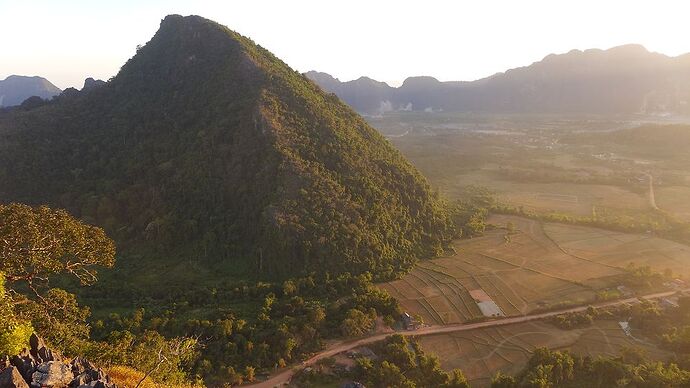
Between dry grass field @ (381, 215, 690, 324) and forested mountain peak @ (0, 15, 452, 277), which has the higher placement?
forested mountain peak @ (0, 15, 452, 277)

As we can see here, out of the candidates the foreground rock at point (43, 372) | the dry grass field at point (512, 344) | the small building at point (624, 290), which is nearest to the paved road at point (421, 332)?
the dry grass field at point (512, 344)

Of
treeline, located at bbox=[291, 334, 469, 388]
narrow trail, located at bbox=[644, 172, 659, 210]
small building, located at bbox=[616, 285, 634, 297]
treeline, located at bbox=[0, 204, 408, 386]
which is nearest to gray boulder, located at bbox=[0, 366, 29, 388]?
treeline, located at bbox=[0, 204, 408, 386]

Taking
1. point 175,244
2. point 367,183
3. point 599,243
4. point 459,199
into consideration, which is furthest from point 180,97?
point 599,243

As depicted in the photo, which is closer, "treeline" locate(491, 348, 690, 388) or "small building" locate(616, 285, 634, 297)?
"treeline" locate(491, 348, 690, 388)

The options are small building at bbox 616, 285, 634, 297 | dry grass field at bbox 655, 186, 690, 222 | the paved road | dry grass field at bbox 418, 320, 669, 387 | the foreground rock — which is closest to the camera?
the foreground rock

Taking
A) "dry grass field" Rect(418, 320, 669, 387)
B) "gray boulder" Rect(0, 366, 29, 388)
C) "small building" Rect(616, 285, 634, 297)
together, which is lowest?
"dry grass field" Rect(418, 320, 669, 387)

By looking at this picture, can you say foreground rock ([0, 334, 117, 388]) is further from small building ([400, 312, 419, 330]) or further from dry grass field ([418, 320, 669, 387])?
small building ([400, 312, 419, 330])

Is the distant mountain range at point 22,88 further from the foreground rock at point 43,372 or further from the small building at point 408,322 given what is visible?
the foreground rock at point 43,372

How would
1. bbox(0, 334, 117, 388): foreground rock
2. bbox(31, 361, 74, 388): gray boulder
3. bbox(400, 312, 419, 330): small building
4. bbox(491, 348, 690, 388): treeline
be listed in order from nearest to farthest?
1. bbox(0, 334, 117, 388): foreground rock
2. bbox(31, 361, 74, 388): gray boulder
3. bbox(491, 348, 690, 388): treeline
4. bbox(400, 312, 419, 330): small building
